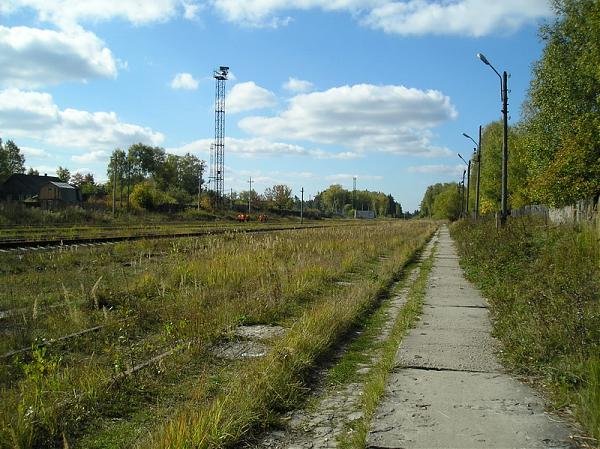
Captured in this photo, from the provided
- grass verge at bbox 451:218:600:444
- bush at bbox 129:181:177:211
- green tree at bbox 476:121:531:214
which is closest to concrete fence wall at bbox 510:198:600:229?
grass verge at bbox 451:218:600:444

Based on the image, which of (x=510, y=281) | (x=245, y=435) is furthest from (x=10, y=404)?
(x=510, y=281)

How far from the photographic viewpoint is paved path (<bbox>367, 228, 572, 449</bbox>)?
13.8 ft

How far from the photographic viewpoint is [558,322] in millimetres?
6184

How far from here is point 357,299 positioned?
10172 millimetres

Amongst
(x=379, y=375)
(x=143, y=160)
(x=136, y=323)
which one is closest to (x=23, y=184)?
(x=143, y=160)

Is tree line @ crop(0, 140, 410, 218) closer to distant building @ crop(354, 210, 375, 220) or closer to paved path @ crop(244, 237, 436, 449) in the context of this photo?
distant building @ crop(354, 210, 375, 220)

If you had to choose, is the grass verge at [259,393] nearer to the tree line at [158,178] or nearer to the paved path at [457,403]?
the paved path at [457,403]

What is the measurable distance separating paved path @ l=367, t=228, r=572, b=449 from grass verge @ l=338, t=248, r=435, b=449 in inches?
3.0

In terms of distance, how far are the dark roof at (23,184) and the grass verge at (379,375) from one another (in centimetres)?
9970

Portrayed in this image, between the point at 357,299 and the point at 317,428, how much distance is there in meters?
5.62

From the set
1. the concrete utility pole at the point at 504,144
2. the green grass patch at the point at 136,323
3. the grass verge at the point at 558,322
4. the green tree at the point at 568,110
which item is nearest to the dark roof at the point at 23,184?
the green tree at the point at 568,110

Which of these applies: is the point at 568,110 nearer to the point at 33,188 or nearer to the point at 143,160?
the point at 33,188

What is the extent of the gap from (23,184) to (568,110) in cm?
9152

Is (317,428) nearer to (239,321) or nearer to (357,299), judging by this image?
(239,321)
